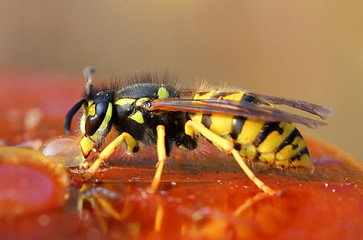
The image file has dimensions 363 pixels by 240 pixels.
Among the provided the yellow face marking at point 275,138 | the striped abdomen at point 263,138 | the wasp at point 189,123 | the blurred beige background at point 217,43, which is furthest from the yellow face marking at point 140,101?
the blurred beige background at point 217,43

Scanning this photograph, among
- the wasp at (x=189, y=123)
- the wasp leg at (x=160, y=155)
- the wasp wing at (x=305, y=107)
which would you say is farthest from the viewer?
the wasp wing at (x=305, y=107)

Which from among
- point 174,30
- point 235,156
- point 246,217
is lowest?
point 174,30

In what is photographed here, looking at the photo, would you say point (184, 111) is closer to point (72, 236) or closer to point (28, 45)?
point (72, 236)

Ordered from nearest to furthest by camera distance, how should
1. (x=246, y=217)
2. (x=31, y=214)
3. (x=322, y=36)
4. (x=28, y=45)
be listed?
1. (x=31, y=214)
2. (x=246, y=217)
3. (x=322, y=36)
4. (x=28, y=45)

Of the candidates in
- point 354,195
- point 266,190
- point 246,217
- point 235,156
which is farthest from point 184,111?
point 246,217

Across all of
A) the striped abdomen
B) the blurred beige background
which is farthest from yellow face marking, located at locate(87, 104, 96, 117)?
the blurred beige background

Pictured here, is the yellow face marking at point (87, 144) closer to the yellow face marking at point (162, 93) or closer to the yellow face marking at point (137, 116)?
the yellow face marking at point (137, 116)

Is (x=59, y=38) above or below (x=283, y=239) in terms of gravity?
below
